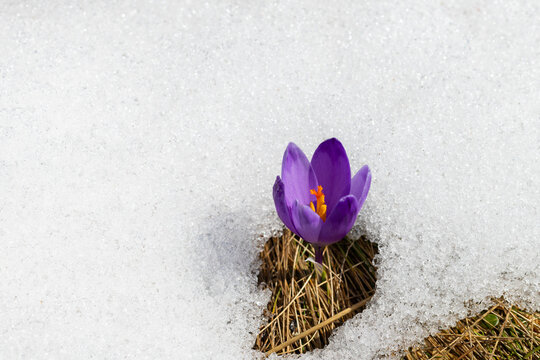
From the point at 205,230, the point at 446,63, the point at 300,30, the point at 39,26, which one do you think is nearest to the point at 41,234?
the point at 205,230

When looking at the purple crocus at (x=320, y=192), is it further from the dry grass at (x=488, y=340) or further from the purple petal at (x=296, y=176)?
the dry grass at (x=488, y=340)

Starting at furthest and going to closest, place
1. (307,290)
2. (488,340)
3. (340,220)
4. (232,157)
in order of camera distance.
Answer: (232,157)
(307,290)
(488,340)
(340,220)

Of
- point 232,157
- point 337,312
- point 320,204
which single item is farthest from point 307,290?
point 232,157

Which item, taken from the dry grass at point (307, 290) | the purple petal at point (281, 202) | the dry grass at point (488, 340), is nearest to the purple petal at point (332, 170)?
the purple petal at point (281, 202)

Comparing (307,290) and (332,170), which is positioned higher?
(332,170)

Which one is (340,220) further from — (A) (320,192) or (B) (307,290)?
(B) (307,290)

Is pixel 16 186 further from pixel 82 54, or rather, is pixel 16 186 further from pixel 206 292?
pixel 206 292
